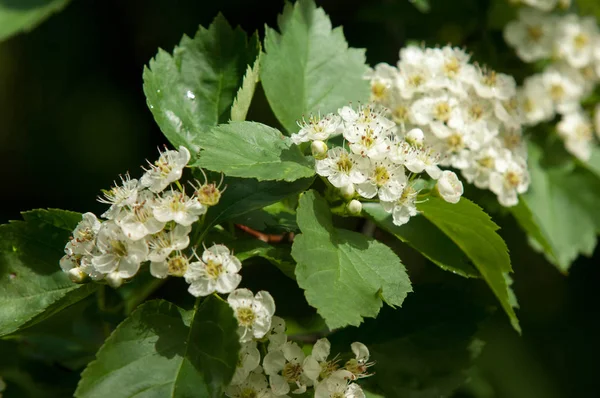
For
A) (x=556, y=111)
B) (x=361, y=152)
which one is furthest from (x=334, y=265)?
(x=556, y=111)

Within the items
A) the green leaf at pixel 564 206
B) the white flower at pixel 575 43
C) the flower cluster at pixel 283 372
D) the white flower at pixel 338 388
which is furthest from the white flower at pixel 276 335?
the white flower at pixel 575 43

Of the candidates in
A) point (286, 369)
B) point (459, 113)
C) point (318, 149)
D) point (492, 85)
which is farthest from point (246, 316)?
point (492, 85)

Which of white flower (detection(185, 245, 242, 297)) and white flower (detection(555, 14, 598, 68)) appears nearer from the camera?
white flower (detection(185, 245, 242, 297))

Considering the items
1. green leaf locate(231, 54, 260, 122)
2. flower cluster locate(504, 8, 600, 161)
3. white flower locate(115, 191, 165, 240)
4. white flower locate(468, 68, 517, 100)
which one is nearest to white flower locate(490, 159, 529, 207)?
white flower locate(468, 68, 517, 100)

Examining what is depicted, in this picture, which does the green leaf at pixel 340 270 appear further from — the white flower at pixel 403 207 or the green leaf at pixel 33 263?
the green leaf at pixel 33 263

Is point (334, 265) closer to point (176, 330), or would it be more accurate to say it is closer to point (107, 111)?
point (176, 330)

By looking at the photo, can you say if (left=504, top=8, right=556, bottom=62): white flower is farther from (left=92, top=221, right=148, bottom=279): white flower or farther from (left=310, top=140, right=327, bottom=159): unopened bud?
(left=92, top=221, right=148, bottom=279): white flower
